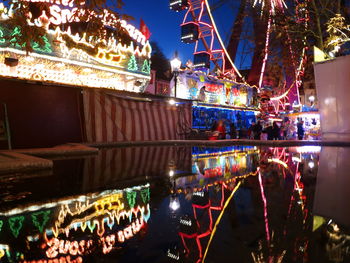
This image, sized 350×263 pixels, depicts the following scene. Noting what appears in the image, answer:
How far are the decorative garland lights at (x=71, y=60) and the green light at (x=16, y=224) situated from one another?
6647 millimetres

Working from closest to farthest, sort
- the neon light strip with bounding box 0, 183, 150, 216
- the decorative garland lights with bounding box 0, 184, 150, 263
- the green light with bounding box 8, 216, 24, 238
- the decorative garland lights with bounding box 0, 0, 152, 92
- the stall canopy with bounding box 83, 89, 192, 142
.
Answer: the decorative garland lights with bounding box 0, 184, 150, 263 → the green light with bounding box 8, 216, 24, 238 → the neon light strip with bounding box 0, 183, 150, 216 → the decorative garland lights with bounding box 0, 0, 152, 92 → the stall canopy with bounding box 83, 89, 192, 142

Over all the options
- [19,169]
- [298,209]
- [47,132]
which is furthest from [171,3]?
[298,209]

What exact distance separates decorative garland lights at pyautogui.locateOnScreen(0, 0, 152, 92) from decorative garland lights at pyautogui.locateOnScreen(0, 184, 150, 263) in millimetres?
6398

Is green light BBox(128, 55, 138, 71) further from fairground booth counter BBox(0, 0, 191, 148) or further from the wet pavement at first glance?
Answer: the wet pavement

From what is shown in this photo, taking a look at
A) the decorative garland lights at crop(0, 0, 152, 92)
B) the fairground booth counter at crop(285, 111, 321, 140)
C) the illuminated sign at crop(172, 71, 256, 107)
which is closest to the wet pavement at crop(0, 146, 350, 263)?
the decorative garland lights at crop(0, 0, 152, 92)

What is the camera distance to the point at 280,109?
1506 inches

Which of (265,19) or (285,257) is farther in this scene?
(265,19)

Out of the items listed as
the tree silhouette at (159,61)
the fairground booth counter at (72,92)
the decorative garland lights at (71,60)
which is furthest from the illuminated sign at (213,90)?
the tree silhouette at (159,61)

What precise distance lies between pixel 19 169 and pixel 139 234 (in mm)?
4097

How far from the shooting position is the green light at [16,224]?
2215 millimetres

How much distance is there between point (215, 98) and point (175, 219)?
66.9ft

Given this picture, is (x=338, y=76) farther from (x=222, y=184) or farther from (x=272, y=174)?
(x=222, y=184)

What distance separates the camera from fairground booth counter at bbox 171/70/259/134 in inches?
764

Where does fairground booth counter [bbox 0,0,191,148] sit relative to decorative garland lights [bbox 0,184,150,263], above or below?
above
